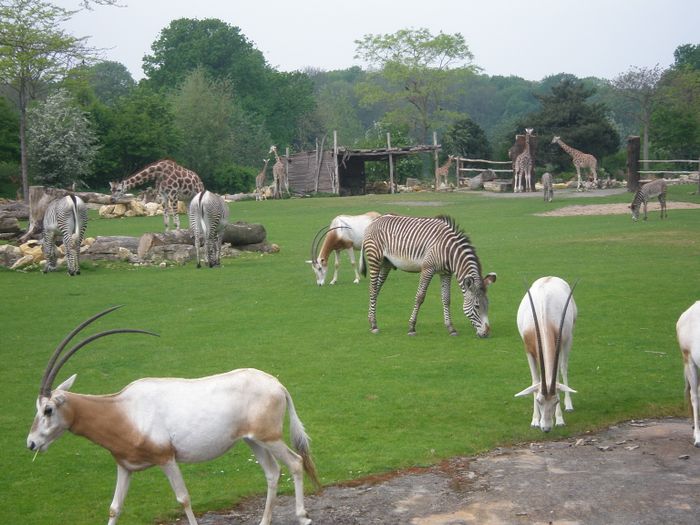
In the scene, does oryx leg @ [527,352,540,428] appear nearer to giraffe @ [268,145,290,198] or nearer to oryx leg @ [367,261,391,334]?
oryx leg @ [367,261,391,334]

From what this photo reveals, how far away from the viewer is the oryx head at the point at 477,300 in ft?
41.3

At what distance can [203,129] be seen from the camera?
195 ft

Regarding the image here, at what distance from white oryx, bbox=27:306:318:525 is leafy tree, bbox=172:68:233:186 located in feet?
165

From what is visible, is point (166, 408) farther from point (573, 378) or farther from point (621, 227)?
point (621, 227)

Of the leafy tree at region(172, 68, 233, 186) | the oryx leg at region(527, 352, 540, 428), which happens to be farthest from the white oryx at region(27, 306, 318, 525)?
the leafy tree at region(172, 68, 233, 186)

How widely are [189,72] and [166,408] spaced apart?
249 ft

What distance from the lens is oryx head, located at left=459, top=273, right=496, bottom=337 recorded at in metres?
12.6

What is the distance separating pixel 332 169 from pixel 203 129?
12.7 meters

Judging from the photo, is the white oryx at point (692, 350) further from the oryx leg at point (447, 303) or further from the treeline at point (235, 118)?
the treeline at point (235, 118)

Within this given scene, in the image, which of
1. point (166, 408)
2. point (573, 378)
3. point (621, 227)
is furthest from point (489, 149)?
point (166, 408)

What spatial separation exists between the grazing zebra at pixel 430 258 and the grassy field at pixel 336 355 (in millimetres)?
434

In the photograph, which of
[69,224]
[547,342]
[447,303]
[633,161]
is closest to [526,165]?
[633,161]

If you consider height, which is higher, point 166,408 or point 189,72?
point 189,72

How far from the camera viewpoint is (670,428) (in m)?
8.82
